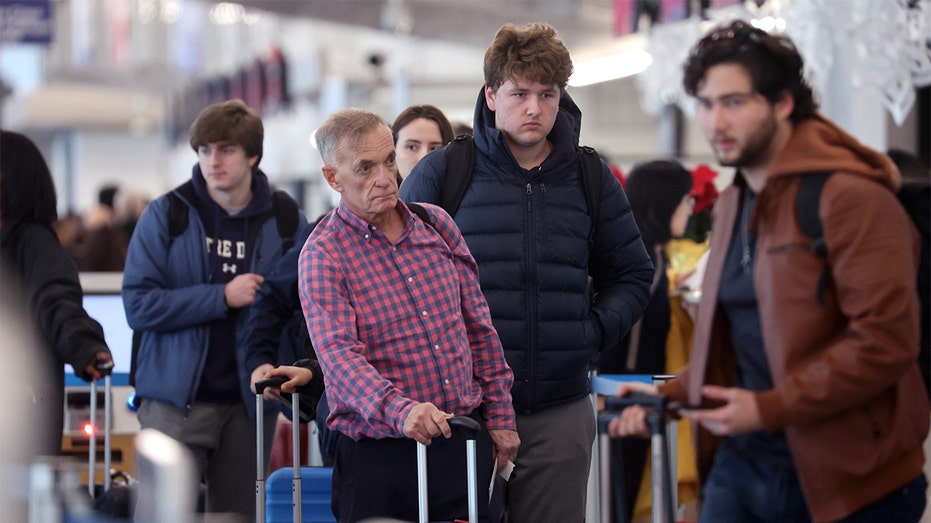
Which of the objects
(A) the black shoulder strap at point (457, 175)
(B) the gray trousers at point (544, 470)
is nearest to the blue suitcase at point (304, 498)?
(B) the gray trousers at point (544, 470)

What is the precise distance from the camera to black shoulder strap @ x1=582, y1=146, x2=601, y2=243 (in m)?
3.81

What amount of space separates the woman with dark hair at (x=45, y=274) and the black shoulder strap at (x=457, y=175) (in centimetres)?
119

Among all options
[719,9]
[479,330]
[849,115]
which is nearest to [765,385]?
[479,330]

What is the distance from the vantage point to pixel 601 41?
68.2 feet

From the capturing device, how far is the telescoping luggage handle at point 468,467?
3.16m

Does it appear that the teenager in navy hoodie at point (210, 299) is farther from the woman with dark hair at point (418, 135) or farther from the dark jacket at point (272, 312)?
the woman with dark hair at point (418, 135)

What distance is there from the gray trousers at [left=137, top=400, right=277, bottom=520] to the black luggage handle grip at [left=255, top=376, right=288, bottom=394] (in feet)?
2.77

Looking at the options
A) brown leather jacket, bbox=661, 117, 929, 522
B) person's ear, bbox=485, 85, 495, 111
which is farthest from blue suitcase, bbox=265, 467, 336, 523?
brown leather jacket, bbox=661, 117, 929, 522

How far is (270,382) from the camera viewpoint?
3.85 m

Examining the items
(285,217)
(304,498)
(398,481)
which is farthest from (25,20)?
(398,481)

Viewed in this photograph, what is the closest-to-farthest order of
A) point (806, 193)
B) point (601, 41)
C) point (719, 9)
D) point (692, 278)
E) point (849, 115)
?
point (806, 193) → point (692, 278) → point (719, 9) → point (849, 115) → point (601, 41)

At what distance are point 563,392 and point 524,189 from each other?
0.56m

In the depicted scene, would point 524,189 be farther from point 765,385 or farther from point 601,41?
point 601,41

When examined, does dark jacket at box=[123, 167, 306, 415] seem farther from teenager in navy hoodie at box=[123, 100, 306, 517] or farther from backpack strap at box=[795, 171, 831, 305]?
backpack strap at box=[795, 171, 831, 305]
